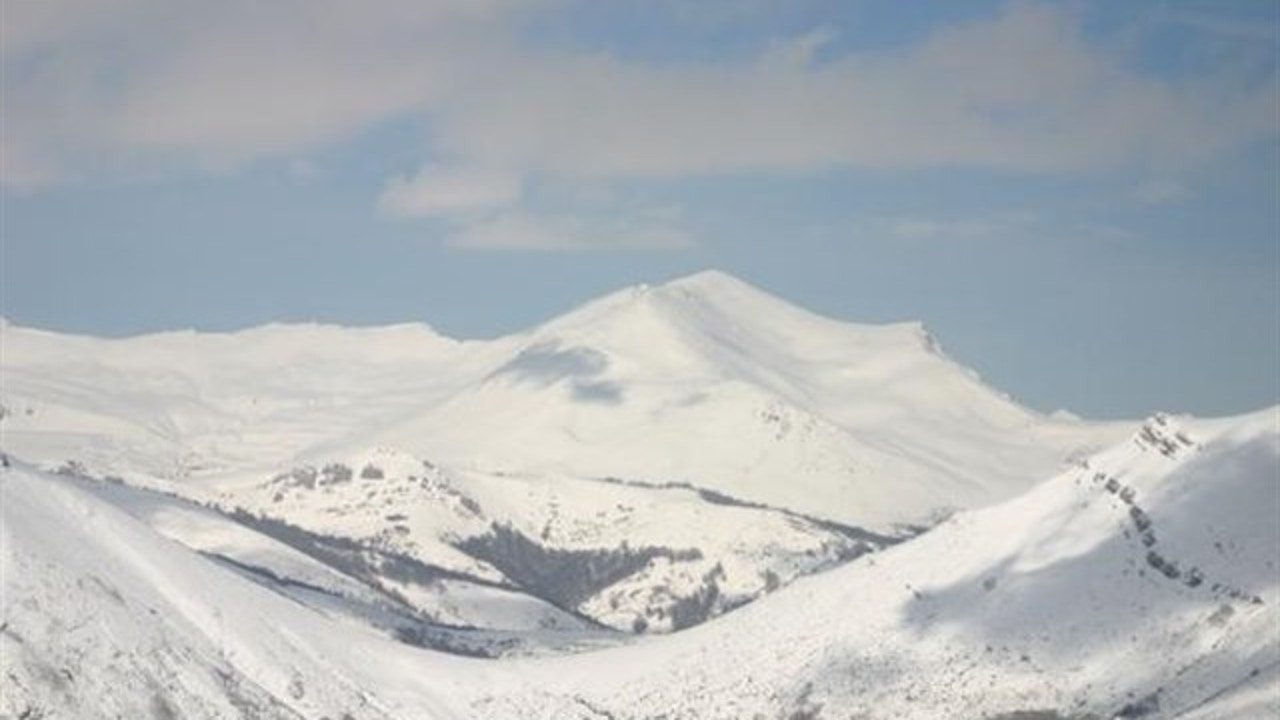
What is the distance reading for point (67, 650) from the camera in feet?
636

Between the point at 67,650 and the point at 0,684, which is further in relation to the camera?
the point at 67,650

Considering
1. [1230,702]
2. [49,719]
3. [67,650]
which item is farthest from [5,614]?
[1230,702]

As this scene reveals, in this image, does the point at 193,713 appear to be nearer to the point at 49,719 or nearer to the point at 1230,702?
the point at 49,719

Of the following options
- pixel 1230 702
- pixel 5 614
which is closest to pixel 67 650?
pixel 5 614

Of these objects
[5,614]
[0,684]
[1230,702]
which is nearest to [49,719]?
[0,684]

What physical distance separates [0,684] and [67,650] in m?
15.0

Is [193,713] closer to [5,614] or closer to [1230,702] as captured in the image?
[5,614]

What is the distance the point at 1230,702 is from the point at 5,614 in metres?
132

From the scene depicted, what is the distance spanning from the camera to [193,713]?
7869 inches

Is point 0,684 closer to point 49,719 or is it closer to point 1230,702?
point 49,719

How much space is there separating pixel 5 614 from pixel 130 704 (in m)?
16.4

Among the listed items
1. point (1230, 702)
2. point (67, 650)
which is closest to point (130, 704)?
point (67, 650)

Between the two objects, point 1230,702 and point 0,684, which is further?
point 1230,702

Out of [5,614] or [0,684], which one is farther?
[5,614]
